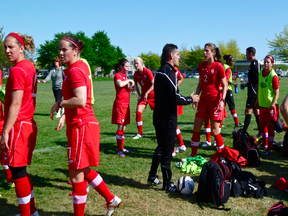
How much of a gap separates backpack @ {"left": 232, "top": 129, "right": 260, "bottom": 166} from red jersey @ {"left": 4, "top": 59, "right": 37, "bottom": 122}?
4.11 m

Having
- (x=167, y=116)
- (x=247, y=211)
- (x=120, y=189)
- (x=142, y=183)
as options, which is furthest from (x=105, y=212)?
(x=247, y=211)

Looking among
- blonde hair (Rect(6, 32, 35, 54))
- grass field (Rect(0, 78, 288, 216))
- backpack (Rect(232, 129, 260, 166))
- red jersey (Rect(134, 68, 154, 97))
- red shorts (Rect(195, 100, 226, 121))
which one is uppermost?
blonde hair (Rect(6, 32, 35, 54))

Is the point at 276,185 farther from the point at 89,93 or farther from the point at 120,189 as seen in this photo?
the point at 89,93

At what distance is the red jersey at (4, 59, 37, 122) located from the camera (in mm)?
2955

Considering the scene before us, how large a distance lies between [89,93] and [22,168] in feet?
3.69

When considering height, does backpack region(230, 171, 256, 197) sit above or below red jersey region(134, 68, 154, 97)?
below

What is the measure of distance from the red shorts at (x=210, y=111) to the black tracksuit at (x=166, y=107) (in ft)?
4.70

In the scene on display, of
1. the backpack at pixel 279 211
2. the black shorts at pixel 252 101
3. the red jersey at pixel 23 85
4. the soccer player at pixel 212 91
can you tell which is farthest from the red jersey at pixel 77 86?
the black shorts at pixel 252 101

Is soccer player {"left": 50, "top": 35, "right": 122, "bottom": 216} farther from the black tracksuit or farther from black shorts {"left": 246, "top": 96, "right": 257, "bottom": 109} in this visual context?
black shorts {"left": 246, "top": 96, "right": 257, "bottom": 109}

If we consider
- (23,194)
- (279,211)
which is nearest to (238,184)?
(279,211)

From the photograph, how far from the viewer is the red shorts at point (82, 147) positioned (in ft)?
10.0

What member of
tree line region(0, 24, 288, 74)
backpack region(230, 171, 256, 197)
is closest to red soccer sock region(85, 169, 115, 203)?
backpack region(230, 171, 256, 197)

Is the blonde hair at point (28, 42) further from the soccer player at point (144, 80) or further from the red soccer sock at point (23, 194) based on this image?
the soccer player at point (144, 80)

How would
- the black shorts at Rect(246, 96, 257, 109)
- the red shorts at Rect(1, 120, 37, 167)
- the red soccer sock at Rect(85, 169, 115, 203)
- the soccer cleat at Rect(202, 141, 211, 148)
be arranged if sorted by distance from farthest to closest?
the black shorts at Rect(246, 96, 257, 109) → the soccer cleat at Rect(202, 141, 211, 148) → the red soccer sock at Rect(85, 169, 115, 203) → the red shorts at Rect(1, 120, 37, 167)
